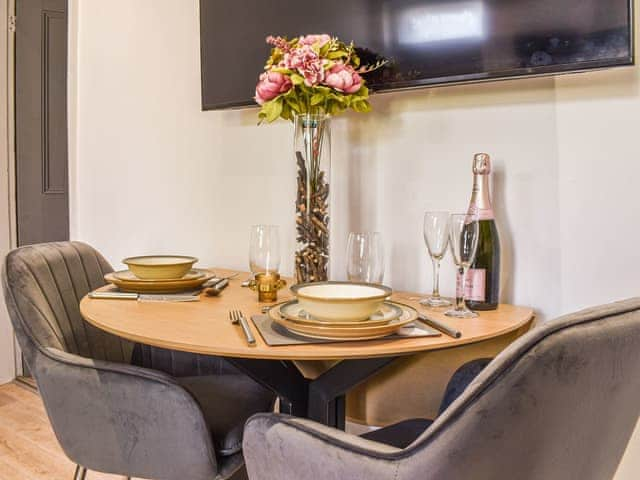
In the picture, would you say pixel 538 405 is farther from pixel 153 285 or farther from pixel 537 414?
pixel 153 285

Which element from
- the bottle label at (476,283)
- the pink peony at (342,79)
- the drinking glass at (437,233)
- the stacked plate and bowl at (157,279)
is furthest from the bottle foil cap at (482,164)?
the stacked plate and bowl at (157,279)

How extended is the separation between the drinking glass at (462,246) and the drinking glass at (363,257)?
0.63ft

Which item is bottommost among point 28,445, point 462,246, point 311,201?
point 28,445

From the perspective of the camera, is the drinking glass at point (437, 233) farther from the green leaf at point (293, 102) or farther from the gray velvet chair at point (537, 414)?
the gray velvet chair at point (537, 414)

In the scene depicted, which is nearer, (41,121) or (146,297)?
(146,297)

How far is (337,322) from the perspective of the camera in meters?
1.09

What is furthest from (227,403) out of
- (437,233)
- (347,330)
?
(437,233)

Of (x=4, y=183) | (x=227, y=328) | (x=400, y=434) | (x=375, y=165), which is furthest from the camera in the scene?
(x=4, y=183)

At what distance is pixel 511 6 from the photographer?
1.43 m

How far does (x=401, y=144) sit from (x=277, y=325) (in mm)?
834

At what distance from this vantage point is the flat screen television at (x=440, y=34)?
133 cm

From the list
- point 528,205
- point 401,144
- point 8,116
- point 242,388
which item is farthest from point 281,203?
point 8,116

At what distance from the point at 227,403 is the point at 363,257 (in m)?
0.52

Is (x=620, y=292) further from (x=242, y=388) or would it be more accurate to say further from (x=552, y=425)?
(x=242, y=388)
